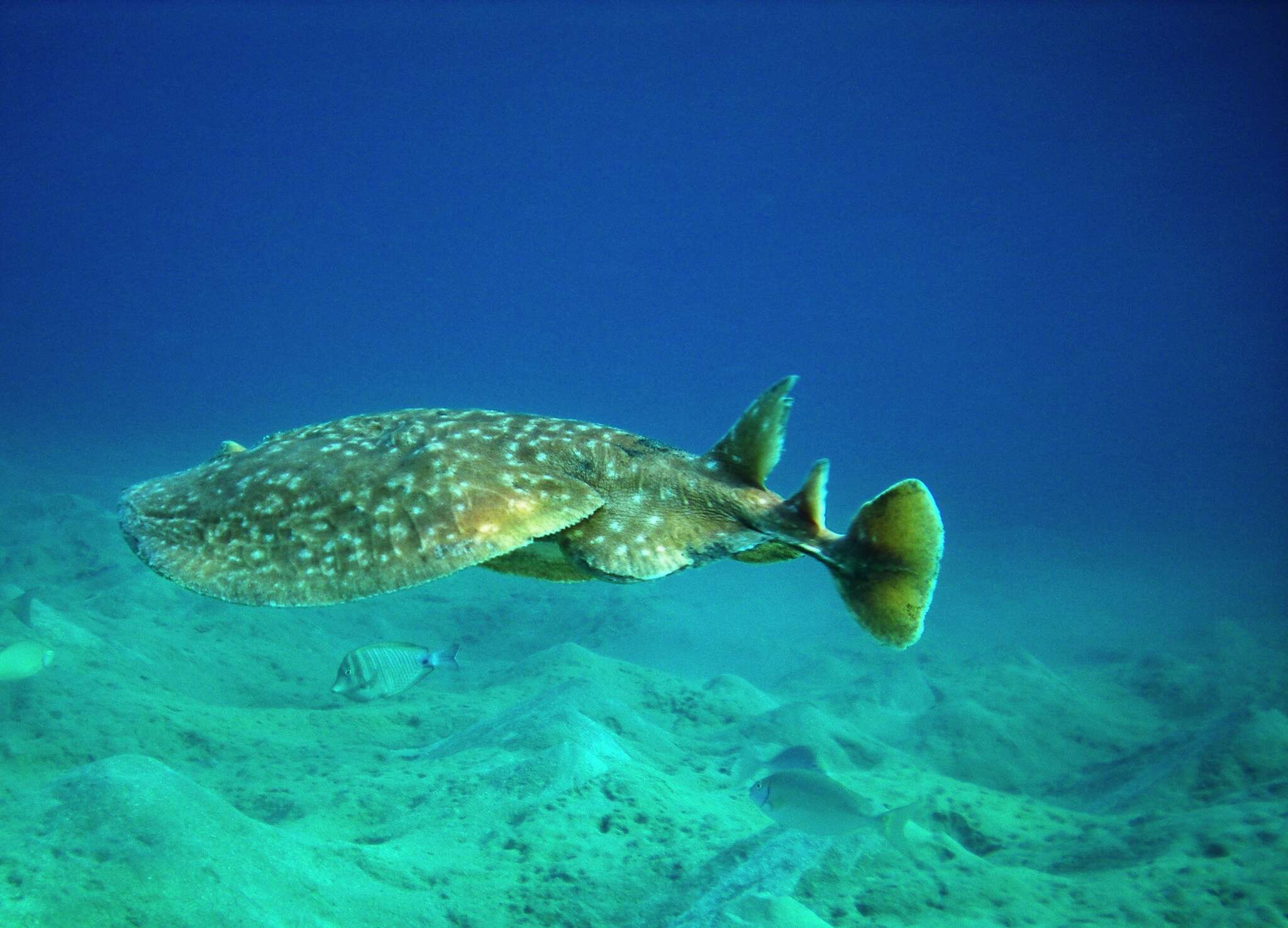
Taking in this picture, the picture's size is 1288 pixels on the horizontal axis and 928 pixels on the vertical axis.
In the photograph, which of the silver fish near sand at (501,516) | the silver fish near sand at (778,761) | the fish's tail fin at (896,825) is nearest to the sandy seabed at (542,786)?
the fish's tail fin at (896,825)

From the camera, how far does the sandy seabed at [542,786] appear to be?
416cm

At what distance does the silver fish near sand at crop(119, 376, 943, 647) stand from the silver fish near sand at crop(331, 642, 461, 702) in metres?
4.14

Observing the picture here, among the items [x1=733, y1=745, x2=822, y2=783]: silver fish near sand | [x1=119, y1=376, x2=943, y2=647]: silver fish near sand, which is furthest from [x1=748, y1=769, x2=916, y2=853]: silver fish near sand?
[x1=119, y1=376, x2=943, y2=647]: silver fish near sand

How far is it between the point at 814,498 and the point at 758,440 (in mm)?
463

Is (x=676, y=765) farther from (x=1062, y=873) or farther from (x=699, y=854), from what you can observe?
(x=1062, y=873)

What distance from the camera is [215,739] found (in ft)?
23.8

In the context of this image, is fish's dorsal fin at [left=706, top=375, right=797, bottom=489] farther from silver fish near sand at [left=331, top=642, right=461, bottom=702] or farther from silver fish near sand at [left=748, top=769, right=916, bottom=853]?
silver fish near sand at [left=331, top=642, right=461, bottom=702]

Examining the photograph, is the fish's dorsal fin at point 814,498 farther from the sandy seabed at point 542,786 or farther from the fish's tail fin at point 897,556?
the sandy seabed at point 542,786

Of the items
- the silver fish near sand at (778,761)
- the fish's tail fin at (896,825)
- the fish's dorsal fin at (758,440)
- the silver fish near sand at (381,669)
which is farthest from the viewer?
the silver fish near sand at (778,761)

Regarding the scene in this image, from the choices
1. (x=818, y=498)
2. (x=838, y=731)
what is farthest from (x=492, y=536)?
(x=838, y=731)

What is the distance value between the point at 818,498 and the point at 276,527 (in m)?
2.61

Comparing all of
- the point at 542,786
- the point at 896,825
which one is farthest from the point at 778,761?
the point at 542,786

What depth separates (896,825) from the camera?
18.7 ft

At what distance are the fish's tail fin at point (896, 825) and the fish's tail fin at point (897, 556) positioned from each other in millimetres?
3579
